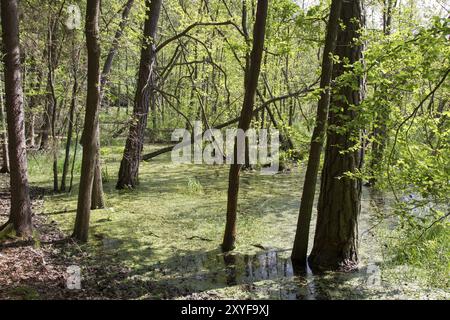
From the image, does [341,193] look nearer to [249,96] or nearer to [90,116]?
[249,96]

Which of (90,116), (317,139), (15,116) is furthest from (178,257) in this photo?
(15,116)

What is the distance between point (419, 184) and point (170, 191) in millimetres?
6318

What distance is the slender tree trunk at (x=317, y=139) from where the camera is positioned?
171 inches

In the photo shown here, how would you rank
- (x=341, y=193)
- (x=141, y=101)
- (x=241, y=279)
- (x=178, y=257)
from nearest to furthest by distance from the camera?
1. (x=241, y=279)
2. (x=341, y=193)
3. (x=178, y=257)
4. (x=141, y=101)

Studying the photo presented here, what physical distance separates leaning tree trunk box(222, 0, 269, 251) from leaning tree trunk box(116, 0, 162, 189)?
397 centimetres

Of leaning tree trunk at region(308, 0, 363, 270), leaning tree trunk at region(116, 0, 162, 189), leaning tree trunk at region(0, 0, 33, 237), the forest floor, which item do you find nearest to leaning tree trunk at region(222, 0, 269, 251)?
the forest floor

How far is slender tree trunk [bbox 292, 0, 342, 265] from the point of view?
4.34 meters

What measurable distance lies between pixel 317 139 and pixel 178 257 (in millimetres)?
2436

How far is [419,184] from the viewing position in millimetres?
3635

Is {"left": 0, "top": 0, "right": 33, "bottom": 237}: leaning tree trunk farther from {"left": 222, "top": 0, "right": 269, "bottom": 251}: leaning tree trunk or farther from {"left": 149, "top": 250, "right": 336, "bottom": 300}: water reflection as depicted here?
{"left": 222, "top": 0, "right": 269, "bottom": 251}: leaning tree trunk

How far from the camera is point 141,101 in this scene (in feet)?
29.3

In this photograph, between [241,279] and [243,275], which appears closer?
[241,279]

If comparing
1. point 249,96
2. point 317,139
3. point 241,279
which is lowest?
point 241,279

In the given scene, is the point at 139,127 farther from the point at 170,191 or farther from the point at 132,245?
the point at 132,245
